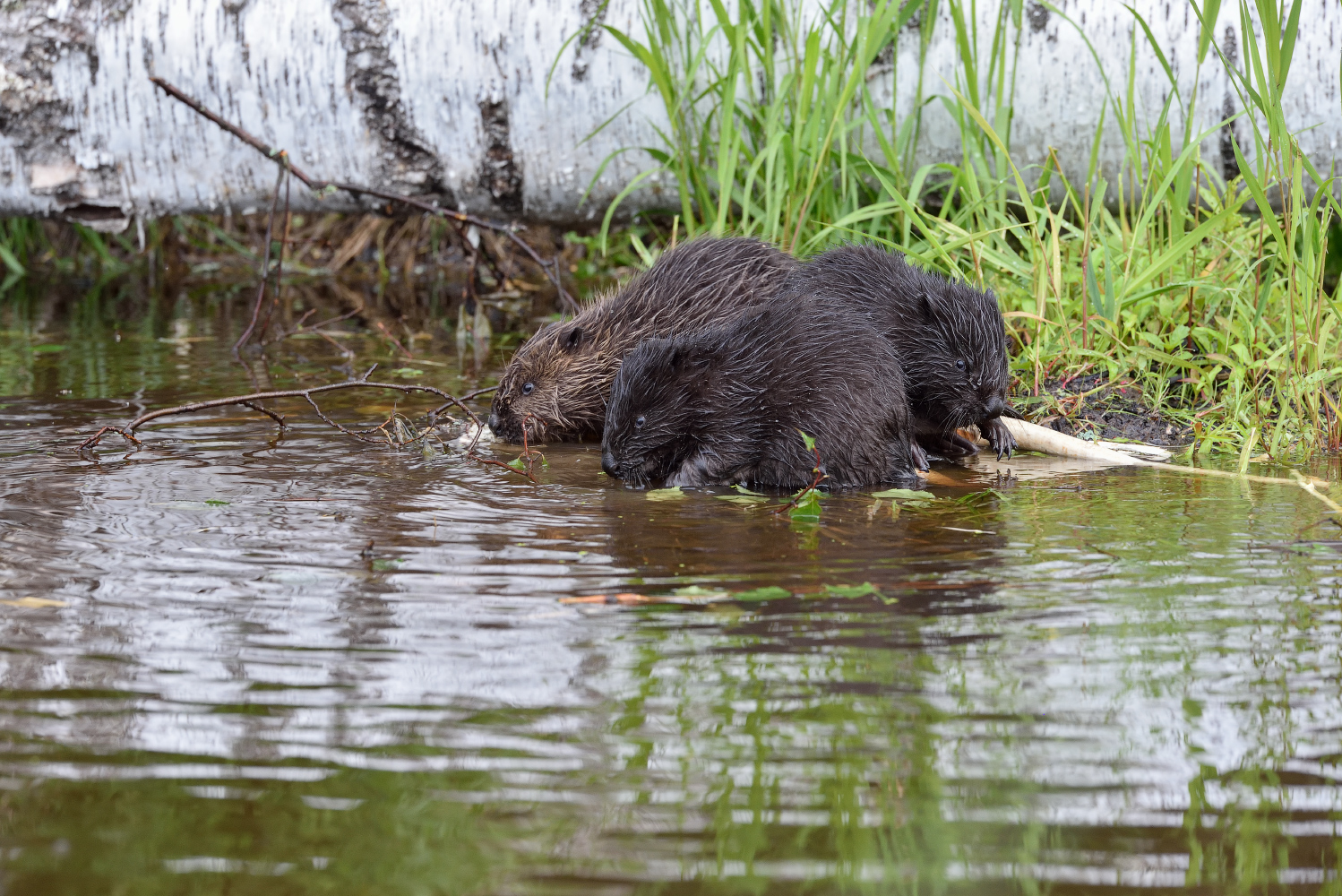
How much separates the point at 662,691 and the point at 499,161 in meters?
4.45

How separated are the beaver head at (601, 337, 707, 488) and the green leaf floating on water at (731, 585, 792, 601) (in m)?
1.32

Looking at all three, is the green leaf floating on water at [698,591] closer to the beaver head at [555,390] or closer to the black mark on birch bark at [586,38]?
the beaver head at [555,390]

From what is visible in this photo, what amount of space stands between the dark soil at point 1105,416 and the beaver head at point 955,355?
0.40m

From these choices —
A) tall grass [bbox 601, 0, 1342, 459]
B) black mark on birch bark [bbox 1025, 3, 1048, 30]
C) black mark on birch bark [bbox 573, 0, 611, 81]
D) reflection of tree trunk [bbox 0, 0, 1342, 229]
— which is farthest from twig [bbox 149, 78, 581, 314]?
black mark on birch bark [bbox 1025, 3, 1048, 30]

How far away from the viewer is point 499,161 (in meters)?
6.35

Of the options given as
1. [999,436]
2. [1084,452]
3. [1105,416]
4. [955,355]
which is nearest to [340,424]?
[955,355]

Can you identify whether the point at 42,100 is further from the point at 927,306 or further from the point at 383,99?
the point at 927,306

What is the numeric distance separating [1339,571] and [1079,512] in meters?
0.75

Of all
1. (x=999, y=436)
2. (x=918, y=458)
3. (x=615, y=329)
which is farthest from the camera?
(x=615, y=329)

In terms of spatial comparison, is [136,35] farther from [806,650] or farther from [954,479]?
[806,650]

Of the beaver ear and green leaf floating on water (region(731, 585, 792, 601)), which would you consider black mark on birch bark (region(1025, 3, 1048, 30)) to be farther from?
green leaf floating on water (region(731, 585, 792, 601))

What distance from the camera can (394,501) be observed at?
Result: 146 inches

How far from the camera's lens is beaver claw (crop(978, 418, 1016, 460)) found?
4547mm

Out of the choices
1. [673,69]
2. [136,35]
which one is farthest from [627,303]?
[136,35]
